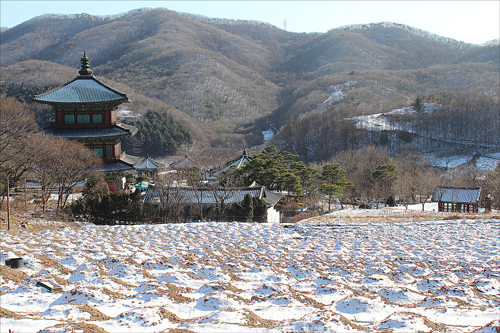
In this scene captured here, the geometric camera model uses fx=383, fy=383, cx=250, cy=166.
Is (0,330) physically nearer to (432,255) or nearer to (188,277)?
(188,277)

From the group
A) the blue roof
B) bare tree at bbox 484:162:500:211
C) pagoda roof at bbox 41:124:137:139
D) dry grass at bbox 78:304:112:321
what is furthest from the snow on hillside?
dry grass at bbox 78:304:112:321

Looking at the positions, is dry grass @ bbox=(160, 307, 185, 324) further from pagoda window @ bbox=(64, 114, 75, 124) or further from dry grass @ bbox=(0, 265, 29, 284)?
pagoda window @ bbox=(64, 114, 75, 124)

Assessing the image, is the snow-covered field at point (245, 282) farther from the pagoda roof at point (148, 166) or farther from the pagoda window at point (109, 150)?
the pagoda roof at point (148, 166)

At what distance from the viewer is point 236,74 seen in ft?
521

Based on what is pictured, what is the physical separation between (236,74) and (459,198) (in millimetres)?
136897

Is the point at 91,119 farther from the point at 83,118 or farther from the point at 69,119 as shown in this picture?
the point at 69,119

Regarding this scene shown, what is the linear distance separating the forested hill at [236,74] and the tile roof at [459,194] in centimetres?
5801

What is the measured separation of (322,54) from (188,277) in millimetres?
197241

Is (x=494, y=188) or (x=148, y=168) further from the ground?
(x=148, y=168)

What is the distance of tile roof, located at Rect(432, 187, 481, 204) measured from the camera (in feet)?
97.1

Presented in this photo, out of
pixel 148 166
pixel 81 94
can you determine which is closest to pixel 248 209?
pixel 81 94

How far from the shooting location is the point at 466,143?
74.9 meters

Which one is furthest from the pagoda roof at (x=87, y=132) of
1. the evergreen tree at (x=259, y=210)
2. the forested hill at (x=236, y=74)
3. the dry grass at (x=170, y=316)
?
the forested hill at (x=236, y=74)

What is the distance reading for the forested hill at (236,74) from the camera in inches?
3984
